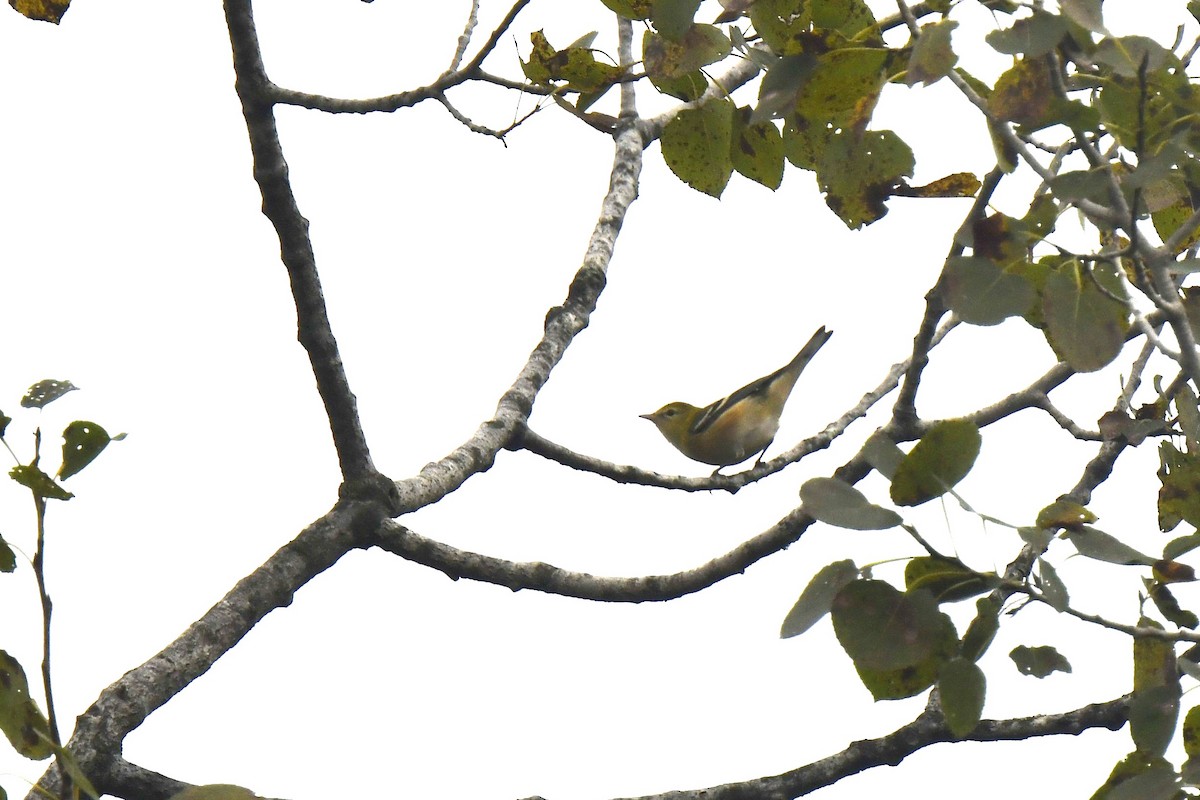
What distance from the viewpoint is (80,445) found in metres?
1.82

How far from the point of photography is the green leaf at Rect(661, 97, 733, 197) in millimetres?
2932

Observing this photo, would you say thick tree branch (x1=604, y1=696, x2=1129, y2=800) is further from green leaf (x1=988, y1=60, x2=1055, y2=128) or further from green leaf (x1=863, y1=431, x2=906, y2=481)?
green leaf (x1=988, y1=60, x2=1055, y2=128)

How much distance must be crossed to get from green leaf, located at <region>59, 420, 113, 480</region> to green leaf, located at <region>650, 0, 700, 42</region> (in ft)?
3.90

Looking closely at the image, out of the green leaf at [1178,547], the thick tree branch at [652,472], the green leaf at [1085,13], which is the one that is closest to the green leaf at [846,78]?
the green leaf at [1085,13]

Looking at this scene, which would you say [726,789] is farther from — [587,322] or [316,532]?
[587,322]

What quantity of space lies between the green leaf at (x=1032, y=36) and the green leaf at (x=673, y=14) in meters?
0.62

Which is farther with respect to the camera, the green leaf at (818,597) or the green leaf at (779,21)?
the green leaf at (779,21)

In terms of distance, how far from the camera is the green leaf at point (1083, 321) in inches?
71.7

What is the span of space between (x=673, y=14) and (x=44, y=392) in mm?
1263

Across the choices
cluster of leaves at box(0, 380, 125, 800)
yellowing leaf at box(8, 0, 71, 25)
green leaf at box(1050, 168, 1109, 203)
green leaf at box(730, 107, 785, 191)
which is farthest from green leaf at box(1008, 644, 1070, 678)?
yellowing leaf at box(8, 0, 71, 25)

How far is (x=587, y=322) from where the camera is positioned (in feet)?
13.9

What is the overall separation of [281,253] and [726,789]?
5.69ft

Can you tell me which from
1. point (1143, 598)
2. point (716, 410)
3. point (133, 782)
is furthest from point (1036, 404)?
point (716, 410)

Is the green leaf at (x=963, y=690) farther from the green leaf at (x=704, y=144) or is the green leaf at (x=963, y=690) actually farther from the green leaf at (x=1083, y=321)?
the green leaf at (x=704, y=144)
